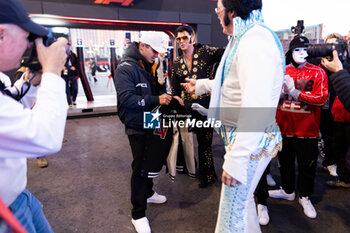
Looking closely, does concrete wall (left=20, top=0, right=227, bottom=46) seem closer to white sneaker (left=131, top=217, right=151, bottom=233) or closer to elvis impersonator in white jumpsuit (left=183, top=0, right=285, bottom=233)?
white sneaker (left=131, top=217, right=151, bottom=233)

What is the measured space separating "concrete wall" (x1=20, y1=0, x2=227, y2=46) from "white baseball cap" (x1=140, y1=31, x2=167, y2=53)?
17.2 ft

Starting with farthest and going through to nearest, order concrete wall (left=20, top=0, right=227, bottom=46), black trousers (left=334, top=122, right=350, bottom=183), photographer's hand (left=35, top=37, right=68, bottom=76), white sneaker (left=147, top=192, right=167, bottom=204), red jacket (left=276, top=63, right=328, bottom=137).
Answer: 1. concrete wall (left=20, top=0, right=227, bottom=46)
2. black trousers (left=334, top=122, right=350, bottom=183)
3. white sneaker (left=147, top=192, right=167, bottom=204)
4. red jacket (left=276, top=63, right=328, bottom=137)
5. photographer's hand (left=35, top=37, right=68, bottom=76)

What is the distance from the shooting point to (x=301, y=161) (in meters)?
2.35

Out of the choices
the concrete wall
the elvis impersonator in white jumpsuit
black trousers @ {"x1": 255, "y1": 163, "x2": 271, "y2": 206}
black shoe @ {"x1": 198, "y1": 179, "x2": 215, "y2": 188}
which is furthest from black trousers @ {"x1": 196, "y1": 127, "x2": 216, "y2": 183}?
the concrete wall

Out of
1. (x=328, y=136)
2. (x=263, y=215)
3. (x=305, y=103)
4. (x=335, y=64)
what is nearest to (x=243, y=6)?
(x=335, y=64)

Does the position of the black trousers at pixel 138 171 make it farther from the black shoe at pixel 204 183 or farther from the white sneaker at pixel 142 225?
the black shoe at pixel 204 183

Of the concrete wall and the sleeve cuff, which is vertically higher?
the concrete wall

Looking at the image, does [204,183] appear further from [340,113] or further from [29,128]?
[29,128]

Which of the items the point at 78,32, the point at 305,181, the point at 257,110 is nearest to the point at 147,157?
the point at 257,110

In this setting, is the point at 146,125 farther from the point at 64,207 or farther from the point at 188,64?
the point at 64,207

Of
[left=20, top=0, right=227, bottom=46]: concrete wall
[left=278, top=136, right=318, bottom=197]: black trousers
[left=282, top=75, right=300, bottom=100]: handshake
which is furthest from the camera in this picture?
[left=20, top=0, right=227, bottom=46]: concrete wall

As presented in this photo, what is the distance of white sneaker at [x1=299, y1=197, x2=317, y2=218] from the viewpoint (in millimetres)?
2307

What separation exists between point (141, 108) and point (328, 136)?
2905 mm

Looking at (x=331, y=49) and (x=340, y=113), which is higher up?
(x=331, y=49)
